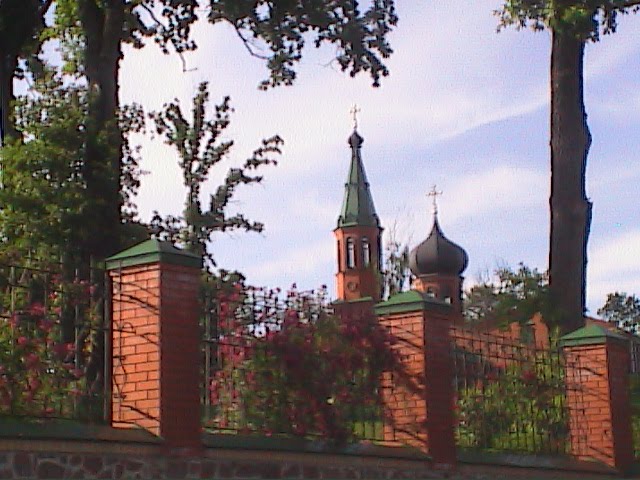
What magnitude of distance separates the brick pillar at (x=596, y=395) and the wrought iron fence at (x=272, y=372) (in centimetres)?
405

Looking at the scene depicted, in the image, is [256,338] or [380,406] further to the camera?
[380,406]

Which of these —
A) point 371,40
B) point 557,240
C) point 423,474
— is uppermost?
point 371,40

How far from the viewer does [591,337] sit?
14.3 m

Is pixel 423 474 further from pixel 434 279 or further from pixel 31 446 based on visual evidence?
pixel 434 279

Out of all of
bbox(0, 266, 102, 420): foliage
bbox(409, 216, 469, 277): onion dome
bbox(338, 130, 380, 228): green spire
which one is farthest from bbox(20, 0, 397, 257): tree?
bbox(338, 130, 380, 228): green spire

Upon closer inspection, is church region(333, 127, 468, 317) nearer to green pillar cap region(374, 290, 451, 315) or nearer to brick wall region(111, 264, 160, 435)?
green pillar cap region(374, 290, 451, 315)

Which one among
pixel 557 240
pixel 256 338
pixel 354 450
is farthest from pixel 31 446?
pixel 557 240

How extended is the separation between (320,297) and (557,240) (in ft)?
27.7

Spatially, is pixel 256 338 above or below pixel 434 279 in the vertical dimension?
below

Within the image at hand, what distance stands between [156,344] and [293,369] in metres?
1.59

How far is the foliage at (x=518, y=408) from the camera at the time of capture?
509 inches

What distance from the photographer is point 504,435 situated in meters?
13.4

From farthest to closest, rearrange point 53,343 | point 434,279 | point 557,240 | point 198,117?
point 434,279 < point 198,117 < point 557,240 < point 53,343

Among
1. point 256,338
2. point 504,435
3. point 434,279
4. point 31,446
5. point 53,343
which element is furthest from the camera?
point 434,279
